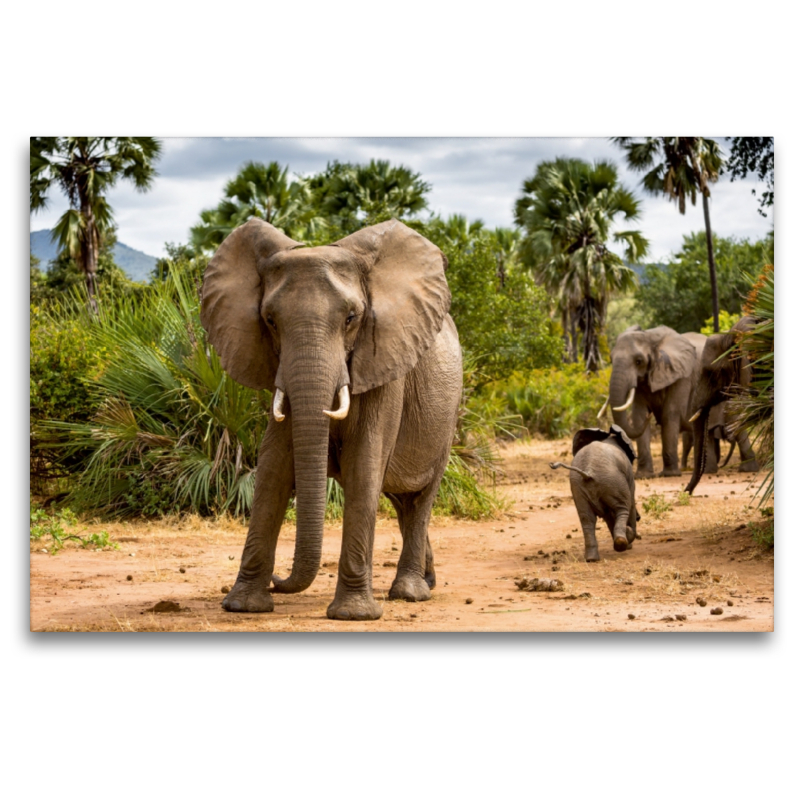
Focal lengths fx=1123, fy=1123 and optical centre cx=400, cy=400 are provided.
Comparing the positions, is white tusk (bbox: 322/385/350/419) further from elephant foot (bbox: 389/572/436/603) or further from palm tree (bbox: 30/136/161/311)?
palm tree (bbox: 30/136/161/311)

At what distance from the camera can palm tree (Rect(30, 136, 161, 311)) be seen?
6961 millimetres

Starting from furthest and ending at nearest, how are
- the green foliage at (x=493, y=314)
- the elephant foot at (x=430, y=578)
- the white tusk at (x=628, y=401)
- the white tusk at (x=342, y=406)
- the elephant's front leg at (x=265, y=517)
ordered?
the green foliage at (x=493, y=314), the white tusk at (x=628, y=401), the elephant foot at (x=430, y=578), the elephant's front leg at (x=265, y=517), the white tusk at (x=342, y=406)

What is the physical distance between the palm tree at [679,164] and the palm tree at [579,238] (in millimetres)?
2959

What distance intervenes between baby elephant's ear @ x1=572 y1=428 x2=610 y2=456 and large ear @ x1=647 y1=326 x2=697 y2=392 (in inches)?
240

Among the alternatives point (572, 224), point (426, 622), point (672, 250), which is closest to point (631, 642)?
point (426, 622)

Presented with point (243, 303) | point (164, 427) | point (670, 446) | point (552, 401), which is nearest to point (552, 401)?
point (552, 401)

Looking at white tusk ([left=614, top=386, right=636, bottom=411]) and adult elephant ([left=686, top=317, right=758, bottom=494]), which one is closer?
adult elephant ([left=686, top=317, right=758, bottom=494])

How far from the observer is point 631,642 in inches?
229

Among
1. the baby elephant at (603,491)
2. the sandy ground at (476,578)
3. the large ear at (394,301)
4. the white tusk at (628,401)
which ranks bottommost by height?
the sandy ground at (476,578)

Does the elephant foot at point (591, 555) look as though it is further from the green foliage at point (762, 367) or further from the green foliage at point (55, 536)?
the green foliage at point (55, 536)

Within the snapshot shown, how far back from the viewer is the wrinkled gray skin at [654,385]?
1427 centimetres

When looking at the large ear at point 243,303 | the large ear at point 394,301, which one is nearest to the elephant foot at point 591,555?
the large ear at point 394,301

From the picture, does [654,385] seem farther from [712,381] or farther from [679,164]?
[679,164]

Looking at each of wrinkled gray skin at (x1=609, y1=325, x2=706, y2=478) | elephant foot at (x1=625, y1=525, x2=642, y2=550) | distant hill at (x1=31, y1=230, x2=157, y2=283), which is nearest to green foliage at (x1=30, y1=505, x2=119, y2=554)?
distant hill at (x1=31, y1=230, x2=157, y2=283)
